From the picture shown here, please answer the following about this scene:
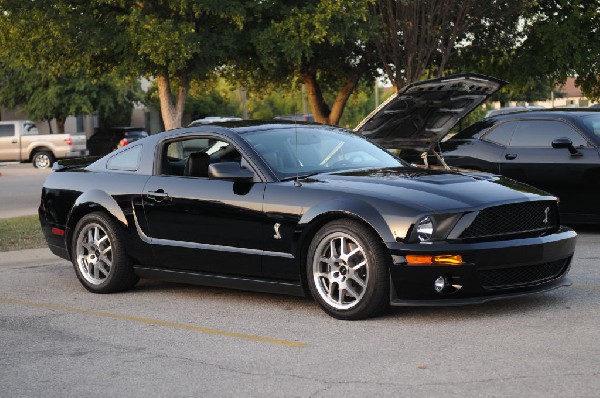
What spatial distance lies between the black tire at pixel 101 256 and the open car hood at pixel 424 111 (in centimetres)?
366

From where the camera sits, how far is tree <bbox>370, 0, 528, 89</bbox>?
98.7 ft

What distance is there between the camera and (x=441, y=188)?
8086 millimetres

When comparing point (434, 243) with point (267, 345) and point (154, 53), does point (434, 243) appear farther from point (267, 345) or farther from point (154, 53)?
point (154, 53)

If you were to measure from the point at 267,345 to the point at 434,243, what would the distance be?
4.41ft

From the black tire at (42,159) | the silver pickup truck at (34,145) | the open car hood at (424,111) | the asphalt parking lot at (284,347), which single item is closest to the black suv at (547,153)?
the open car hood at (424,111)

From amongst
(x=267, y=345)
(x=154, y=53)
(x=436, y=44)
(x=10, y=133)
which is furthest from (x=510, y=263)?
(x=10, y=133)

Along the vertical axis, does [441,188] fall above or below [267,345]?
above

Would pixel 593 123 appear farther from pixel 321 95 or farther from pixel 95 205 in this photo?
pixel 321 95

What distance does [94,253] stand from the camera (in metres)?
9.82

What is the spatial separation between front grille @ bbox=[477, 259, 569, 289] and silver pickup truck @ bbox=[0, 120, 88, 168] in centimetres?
3433

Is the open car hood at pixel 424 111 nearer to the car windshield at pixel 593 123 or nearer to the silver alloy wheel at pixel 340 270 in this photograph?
the car windshield at pixel 593 123

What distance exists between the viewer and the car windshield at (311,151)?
29.0 feet

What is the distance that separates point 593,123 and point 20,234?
7.20m

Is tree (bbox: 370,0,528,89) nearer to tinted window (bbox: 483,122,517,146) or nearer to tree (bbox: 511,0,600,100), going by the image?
tree (bbox: 511,0,600,100)
